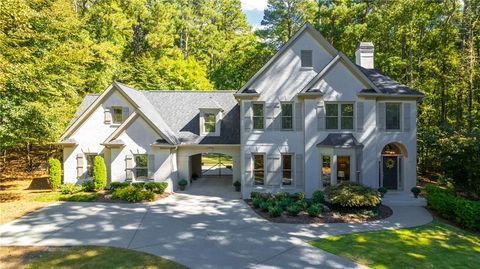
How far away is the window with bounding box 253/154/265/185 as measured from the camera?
18328 millimetres

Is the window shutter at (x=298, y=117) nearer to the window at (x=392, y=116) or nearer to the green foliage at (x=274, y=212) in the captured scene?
the window at (x=392, y=116)

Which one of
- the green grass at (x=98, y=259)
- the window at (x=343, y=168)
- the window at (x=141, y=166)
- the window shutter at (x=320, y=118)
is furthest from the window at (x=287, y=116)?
the green grass at (x=98, y=259)

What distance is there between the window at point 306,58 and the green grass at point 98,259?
45.5 ft

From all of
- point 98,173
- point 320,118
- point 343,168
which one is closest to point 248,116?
point 320,118

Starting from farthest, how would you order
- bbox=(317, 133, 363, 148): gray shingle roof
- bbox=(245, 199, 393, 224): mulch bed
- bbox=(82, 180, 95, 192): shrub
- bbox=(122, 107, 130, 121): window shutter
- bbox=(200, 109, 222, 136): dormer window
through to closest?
bbox=(200, 109, 222, 136): dormer window → bbox=(122, 107, 130, 121): window shutter → bbox=(82, 180, 95, 192): shrub → bbox=(317, 133, 363, 148): gray shingle roof → bbox=(245, 199, 393, 224): mulch bed

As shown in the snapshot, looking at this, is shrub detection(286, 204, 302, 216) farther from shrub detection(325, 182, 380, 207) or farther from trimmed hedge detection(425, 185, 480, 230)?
→ trimmed hedge detection(425, 185, 480, 230)

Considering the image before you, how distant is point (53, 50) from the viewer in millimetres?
19141

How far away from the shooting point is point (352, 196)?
14797 millimetres

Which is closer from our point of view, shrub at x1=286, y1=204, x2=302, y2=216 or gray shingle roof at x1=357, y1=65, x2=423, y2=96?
shrub at x1=286, y1=204, x2=302, y2=216

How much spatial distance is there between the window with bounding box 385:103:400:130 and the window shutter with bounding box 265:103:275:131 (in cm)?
722

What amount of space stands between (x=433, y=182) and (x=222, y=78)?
94.3 ft

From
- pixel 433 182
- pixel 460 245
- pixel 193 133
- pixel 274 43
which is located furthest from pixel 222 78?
pixel 460 245

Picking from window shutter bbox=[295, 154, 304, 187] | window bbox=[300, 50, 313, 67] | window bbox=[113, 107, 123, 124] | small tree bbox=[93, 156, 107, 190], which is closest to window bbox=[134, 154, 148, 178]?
small tree bbox=[93, 156, 107, 190]

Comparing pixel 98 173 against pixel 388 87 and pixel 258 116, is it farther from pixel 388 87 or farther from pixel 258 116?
pixel 388 87
